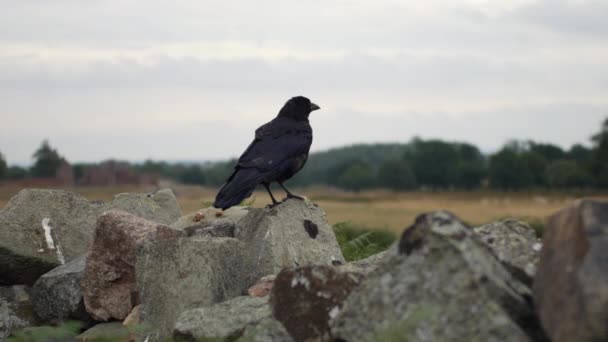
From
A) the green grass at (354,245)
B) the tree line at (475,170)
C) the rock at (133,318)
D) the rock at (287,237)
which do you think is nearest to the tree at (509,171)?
the tree line at (475,170)

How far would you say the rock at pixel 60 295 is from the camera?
10.0m

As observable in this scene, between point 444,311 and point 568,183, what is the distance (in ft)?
325

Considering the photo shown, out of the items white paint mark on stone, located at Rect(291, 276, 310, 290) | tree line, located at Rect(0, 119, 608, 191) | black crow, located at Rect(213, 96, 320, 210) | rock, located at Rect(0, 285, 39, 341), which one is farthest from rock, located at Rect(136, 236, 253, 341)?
tree line, located at Rect(0, 119, 608, 191)

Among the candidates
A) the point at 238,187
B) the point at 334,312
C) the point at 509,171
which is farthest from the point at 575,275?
the point at 509,171

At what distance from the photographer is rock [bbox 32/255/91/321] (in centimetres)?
1005

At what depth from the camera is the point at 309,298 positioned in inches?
263

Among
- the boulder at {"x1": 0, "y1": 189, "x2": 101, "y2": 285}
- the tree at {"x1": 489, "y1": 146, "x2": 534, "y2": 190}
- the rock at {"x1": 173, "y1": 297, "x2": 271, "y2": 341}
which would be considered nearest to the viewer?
the rock at {"x1": 173, "y1": 297, "x2": 271, "y2": 341}

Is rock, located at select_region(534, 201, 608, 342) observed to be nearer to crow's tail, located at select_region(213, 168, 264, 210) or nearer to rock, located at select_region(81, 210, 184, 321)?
crow's tail, located at select_region(213, 168, 264, 210)

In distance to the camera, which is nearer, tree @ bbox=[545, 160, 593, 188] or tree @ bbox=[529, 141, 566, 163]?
tree @ bbox=[545, 160, 593, 188]

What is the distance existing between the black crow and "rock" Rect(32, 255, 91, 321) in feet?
7.26

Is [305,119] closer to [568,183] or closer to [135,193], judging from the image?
[135,193]

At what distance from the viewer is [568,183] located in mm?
99812

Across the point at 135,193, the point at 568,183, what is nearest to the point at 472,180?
the point at 568,183

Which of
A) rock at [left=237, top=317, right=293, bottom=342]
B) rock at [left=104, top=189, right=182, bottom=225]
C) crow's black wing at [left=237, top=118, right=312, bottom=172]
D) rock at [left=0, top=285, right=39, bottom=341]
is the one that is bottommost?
rock at [left=0, top=285, right=39, bottom=341]
